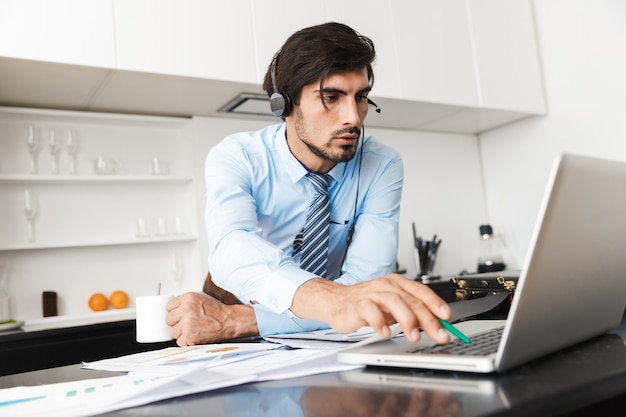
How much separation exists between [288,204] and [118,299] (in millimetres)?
1442

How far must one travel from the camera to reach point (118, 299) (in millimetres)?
2662

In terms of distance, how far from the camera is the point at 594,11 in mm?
3172

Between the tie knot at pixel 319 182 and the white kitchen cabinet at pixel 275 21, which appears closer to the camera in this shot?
the tie knot at pixel 319 182

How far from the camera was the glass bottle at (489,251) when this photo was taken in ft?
11.5

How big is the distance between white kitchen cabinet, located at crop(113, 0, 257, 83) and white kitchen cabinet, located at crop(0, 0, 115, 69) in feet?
0.18

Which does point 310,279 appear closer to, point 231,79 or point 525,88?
point 231,79

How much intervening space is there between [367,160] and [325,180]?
0.15 meters

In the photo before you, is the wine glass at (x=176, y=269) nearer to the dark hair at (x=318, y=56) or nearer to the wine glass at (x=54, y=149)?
the wine glass at (x=54, y=149)

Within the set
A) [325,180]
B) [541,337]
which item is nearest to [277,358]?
[541,337]

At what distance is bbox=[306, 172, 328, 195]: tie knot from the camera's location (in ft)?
5.07

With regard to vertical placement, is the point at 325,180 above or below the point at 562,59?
below

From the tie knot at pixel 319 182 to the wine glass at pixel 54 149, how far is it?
1.56 m

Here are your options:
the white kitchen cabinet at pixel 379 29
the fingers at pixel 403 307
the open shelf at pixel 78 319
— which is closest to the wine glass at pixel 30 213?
the open shelf at pixel 78 319

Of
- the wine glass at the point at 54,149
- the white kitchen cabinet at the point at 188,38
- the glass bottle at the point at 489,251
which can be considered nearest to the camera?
the white kitchen cabinet at the point at 188,38
